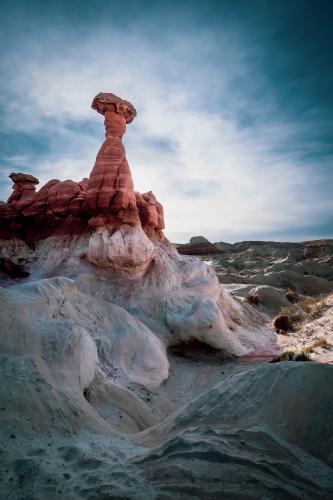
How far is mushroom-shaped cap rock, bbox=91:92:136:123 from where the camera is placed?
12.2 m

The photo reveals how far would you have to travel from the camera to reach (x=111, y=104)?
12.4m

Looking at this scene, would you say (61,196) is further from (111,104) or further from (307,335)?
(307,335)

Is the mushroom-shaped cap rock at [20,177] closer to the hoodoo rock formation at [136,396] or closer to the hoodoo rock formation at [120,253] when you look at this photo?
the hoodoo rock formation at [120,253]

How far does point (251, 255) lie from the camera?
44.8 metres

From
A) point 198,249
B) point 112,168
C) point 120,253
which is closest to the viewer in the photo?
point 120,253

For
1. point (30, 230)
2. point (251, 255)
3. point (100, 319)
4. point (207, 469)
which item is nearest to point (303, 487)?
point (207, 469)

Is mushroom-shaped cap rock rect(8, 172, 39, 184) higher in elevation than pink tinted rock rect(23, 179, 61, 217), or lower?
higher

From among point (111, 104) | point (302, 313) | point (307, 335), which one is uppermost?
point (111, 104)

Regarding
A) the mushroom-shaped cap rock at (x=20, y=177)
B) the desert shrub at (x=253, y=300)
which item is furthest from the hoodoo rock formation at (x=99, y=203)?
the desert shrub at (x=253, y=300)

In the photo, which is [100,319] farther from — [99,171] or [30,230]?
[30,230]

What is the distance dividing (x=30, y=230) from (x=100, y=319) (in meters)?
7.11

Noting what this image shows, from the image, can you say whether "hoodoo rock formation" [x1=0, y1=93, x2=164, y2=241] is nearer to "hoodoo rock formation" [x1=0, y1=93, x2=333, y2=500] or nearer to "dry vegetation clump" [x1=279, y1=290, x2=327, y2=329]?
"hoodoo rock formation" [x1=0, y1=93, x2=333, y2=500]

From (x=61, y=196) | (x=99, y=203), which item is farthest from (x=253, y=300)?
(x=61, y=196)

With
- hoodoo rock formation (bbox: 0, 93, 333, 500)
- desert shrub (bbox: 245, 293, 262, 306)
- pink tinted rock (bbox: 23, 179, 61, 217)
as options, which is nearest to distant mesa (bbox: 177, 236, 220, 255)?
desert shrub (bbox: 245, 293, 262, 306)
